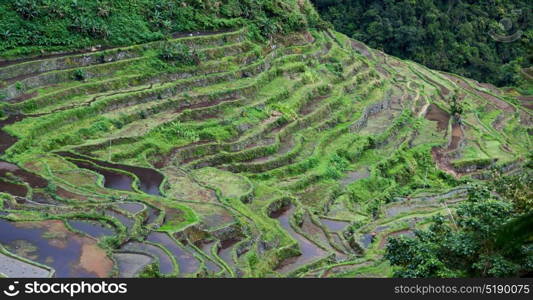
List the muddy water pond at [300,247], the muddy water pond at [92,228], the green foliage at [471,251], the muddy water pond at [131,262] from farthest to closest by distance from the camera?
the muddy water pond at [300,247]
the muddy water pond at [92,228]
the muddy water pond at [131,262]
the green foliage at [471,251]

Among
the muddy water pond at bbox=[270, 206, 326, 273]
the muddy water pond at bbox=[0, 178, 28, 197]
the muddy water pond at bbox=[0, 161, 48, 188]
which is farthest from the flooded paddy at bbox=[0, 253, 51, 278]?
the muddy water pond at bbox=[270, 206, 326, 273]

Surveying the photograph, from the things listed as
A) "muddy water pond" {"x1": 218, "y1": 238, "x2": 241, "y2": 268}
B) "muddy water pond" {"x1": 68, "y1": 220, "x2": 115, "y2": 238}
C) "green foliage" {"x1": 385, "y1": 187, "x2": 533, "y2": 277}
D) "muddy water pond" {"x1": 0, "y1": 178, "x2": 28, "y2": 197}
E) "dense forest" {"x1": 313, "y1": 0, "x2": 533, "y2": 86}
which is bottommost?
"green foliage" {"x1": 385, "y1": 187, "x2": 533, "y2": 277}

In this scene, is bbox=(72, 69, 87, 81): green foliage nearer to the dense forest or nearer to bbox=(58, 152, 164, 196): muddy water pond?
bbox=(58, 152, 164, 196): muddy water pond

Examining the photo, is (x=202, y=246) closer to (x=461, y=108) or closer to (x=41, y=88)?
(x=41, y=88)

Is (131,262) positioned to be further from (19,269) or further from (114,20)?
(114,20)

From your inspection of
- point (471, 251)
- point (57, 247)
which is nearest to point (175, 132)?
point (57, 247)

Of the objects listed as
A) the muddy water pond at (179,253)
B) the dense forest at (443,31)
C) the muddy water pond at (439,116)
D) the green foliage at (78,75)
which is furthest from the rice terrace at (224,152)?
the dense forest at (443,31)

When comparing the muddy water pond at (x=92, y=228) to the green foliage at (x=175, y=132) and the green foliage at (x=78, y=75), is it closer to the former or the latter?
the green foliage at (x=175, y=132)
